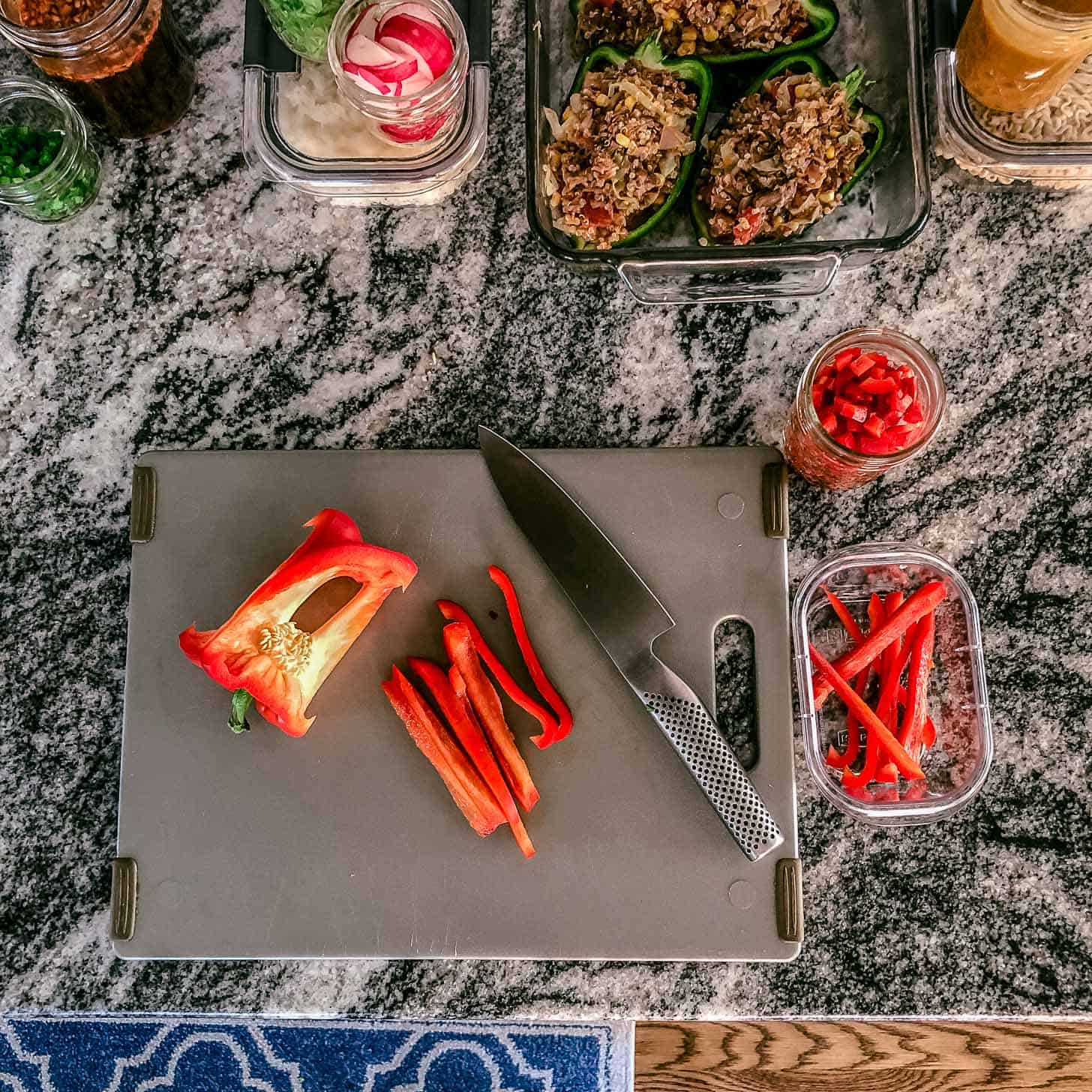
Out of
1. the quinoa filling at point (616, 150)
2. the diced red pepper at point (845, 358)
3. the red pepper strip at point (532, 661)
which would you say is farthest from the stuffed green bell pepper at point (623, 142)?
the red pepper strip at point (532, 661)

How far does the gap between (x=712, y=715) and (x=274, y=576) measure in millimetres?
480

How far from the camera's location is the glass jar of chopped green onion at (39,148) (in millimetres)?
1043

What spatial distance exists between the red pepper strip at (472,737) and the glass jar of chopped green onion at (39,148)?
2.13 feet

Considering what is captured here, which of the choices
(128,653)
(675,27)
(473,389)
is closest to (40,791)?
(128,653)

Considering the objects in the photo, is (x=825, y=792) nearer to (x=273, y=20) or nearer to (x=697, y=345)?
(x=697, y=345)

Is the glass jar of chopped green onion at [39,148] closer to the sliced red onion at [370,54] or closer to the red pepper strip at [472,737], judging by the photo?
the sliced red onion at [370,54]

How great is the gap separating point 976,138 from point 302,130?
27.2 inches

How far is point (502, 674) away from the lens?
1031 mm

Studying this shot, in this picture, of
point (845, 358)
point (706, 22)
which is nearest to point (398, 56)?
point (706, 22)

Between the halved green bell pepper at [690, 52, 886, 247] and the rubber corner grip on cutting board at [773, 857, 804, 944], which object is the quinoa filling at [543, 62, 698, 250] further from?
the rubber corner grip on cutting board at [773, 857, 804, 944]

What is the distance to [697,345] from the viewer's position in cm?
111

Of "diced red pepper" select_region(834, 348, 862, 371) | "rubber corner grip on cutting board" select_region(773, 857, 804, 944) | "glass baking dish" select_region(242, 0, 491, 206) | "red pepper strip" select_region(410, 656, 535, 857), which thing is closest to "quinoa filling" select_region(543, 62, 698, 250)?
"glass baking dish" select_region(242, 0, 491, 206)

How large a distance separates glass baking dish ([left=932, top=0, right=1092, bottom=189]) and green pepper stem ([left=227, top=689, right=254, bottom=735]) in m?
0.93

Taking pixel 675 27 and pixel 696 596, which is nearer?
pixel 675 27
